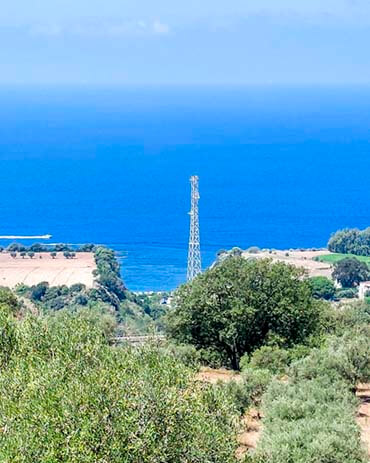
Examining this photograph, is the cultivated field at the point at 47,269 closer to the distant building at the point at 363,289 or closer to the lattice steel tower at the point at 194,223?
the lattice steel tower at the point at 194,223

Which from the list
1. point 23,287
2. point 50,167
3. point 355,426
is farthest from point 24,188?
point 355,426

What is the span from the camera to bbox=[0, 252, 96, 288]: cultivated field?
77312 mm

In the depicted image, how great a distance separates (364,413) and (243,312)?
6.64 m

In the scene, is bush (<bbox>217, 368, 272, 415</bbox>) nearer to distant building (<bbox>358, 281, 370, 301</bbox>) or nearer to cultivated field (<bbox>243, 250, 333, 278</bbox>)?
distant building (<bbox>358, 281, 370, 301</bbox>)

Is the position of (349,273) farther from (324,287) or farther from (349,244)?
(349,244)

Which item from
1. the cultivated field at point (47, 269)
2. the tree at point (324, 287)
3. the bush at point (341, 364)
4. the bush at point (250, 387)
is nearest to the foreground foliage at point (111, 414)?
the bush at point (250, 387)

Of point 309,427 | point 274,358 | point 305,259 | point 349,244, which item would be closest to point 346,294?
point 305,259

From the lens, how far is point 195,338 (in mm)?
27328

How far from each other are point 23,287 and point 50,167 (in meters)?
121

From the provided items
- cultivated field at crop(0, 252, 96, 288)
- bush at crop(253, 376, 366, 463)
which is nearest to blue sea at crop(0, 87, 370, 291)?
cultivated field at crop(0, 252, 96, 288)

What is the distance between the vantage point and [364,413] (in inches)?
802

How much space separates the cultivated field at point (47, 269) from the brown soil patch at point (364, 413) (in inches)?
2095

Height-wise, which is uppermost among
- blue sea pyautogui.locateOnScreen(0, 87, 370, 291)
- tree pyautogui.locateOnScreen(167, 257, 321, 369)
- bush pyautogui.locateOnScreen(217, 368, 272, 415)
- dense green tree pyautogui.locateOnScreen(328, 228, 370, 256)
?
blue sea pyautogui.locateOnScreen(0, 87, 370, 291)

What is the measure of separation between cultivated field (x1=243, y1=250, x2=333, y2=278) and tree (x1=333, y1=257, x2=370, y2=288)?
1.55 metres
